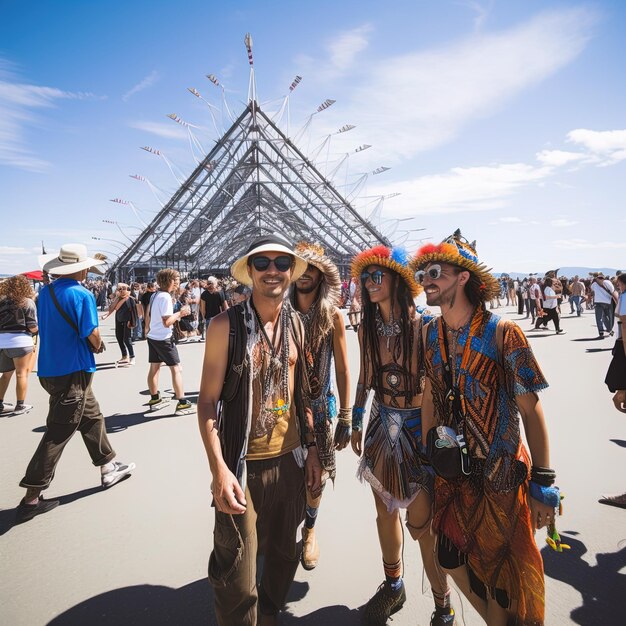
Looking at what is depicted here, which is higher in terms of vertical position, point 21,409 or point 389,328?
point 389,328

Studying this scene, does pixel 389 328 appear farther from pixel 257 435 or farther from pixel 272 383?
pixel 257 435

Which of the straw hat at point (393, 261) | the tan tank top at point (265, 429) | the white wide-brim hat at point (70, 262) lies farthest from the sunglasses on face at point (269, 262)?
the white wide-brim hat at point (70, 262)

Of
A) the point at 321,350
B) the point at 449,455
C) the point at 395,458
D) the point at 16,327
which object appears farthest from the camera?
the point at 16,327

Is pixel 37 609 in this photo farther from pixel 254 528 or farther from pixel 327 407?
pixel 327 407

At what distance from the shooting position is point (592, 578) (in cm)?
232

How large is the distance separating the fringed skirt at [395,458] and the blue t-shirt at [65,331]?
2477mm

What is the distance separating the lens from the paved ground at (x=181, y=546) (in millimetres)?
2180

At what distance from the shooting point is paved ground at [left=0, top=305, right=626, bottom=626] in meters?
2.18

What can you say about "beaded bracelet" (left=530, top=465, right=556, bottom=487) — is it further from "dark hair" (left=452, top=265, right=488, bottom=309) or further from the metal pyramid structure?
the metal pyramid structure

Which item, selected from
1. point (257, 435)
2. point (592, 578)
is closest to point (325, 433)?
point (257, 435)

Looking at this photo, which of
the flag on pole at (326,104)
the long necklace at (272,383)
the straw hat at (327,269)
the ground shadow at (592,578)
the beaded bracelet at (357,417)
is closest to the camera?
the long necklace at (272,383)

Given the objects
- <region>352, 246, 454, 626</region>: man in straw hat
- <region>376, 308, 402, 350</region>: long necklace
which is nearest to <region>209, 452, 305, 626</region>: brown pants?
<region>352, 246, 454, 626</region>: man in straw hat

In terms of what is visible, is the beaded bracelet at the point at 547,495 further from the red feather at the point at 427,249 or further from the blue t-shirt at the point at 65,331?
the blue t-shirt at the point at 65,331

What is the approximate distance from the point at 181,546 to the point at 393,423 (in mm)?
1743
